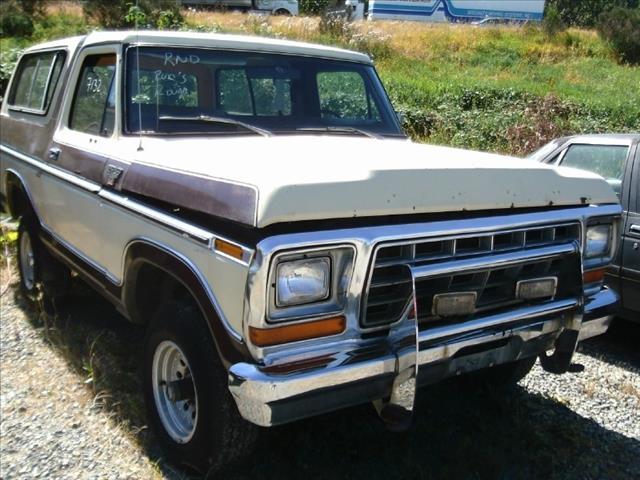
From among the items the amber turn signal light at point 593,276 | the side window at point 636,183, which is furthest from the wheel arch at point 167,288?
the side window at point 636,183

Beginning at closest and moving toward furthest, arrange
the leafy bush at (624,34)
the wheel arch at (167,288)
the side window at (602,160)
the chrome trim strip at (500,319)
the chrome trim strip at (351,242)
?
the chrome trim strip at (351,242)
the wheel arch at (167,288)
the chrome trim strip at (500,319)
the side window at (602,160)
the leafy bush at (624,34)

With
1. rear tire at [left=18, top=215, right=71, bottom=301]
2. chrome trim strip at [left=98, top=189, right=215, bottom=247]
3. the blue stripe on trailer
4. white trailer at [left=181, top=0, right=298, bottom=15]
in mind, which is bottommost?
rear tire at [left=18, top=215, right=71, bottom=301]

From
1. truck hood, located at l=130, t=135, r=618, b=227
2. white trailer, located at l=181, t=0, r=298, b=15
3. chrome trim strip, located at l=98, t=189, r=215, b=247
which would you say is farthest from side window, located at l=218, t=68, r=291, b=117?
white trailer, located at l=181, t=0, r=298, b=15

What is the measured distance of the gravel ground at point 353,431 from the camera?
9.86 ft

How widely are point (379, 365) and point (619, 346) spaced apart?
3.21 metres

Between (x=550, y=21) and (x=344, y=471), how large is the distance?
2759 cm

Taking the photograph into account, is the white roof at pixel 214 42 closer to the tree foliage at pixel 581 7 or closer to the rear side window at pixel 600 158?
the rear side window at pixel 600 158

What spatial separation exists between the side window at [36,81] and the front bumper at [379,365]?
316 cm

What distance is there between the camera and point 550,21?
87.4ft

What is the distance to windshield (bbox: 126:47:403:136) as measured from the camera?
3408 mm

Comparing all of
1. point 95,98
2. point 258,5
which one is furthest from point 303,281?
point 258,5

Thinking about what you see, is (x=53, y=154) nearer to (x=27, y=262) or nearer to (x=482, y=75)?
(x=27, y=262)

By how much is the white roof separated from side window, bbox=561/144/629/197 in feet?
6.53

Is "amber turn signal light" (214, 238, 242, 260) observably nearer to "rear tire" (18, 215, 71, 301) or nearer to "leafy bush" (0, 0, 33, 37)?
"rear tire" (18, 215, 71, 301)
